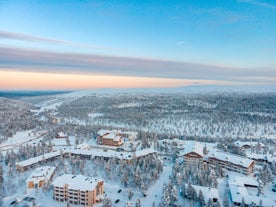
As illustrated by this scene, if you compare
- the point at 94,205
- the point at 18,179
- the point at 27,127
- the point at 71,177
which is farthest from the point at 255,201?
the point at 27,127

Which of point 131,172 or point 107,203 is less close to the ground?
point 107,203

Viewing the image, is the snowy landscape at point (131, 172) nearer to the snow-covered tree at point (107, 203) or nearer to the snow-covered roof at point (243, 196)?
the snow-covered roof at point (243, 196)

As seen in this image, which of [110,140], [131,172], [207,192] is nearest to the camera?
[207,192]

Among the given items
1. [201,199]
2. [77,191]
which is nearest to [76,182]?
[77,191]

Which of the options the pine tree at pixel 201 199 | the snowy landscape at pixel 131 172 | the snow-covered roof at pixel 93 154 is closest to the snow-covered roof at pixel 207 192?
the snowy landscape at pixel 131 172

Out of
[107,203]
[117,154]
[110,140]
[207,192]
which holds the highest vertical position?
[117,154]

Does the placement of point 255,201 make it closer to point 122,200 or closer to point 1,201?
point 122,200

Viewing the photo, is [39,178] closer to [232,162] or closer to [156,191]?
[156,191]
